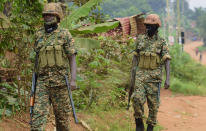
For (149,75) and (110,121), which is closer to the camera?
(149,75)

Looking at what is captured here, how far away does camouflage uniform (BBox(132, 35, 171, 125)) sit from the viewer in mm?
4988

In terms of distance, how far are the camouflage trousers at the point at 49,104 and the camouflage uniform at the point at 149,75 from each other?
1.61 metres

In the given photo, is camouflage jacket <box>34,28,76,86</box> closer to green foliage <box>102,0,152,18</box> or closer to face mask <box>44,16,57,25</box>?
face mask <box>44,16,57,25</box>

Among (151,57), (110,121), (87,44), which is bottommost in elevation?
(110,121)

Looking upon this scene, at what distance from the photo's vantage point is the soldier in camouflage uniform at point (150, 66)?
16.3 ft

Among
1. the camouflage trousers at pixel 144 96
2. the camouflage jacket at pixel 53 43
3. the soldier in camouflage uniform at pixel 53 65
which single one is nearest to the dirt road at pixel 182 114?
the camouflage trousers at pixel 144 96

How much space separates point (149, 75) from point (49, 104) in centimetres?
194

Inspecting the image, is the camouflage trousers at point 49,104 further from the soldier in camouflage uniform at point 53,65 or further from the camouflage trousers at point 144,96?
the camouflage trousers at point 144,96

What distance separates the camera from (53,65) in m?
3.54

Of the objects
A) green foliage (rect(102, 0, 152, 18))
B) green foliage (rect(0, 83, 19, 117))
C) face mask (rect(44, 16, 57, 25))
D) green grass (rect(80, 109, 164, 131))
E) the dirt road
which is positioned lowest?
the dirt road

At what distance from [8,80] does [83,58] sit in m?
1.72

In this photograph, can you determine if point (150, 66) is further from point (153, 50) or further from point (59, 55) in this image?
point (59, 55)

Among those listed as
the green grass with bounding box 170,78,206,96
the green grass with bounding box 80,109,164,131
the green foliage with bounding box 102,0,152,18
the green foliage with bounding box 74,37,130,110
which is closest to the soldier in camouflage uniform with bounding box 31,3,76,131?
the green grass with bounding box 80,109,164,131

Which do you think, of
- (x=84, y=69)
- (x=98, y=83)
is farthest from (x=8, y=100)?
(x=84, y=69)
